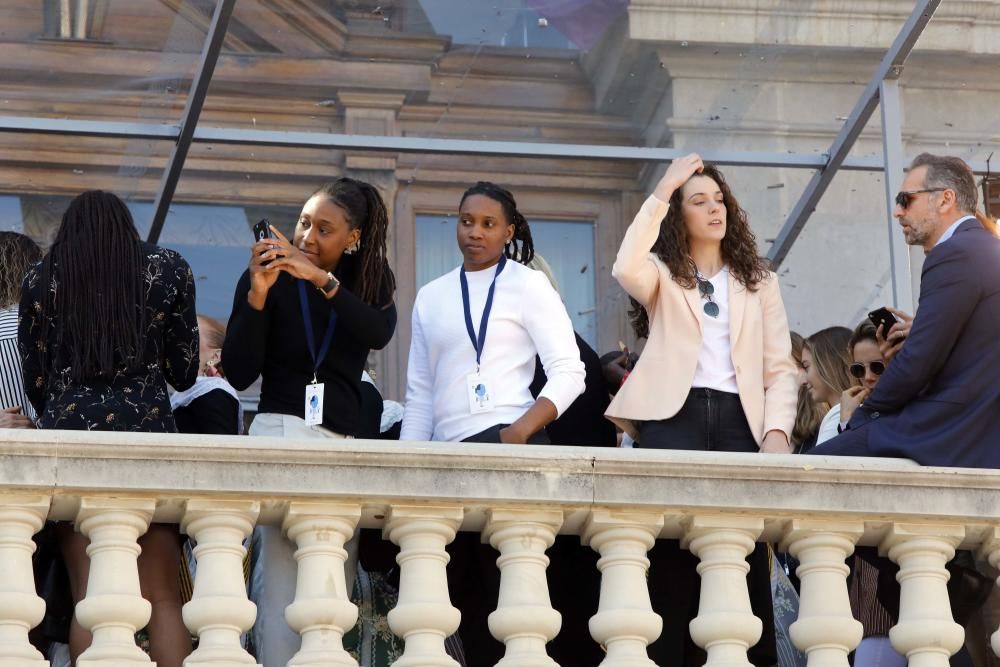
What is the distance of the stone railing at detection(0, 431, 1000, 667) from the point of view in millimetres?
5406

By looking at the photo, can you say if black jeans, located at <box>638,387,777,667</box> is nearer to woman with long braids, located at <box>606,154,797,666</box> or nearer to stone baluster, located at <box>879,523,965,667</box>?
woman with long braids, located at <box>606,154,797,666</box>

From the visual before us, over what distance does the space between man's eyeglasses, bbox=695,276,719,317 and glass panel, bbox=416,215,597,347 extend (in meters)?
3.24

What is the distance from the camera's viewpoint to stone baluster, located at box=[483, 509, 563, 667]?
548 cm

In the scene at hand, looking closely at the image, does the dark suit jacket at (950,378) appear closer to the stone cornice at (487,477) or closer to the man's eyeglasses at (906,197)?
the stone cornice at (487,477)

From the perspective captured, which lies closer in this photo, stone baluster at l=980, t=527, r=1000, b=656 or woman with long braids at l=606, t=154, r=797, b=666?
stone baluster at l=980, t=527, r=1000, b=656

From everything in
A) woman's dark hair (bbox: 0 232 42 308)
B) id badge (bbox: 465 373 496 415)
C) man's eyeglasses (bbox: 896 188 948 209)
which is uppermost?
man's eyeglasses (bbox: 896 188 948 209)

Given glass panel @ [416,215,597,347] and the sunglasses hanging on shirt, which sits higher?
glass panel @ [416,215,597,347]

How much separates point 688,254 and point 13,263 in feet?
6.84

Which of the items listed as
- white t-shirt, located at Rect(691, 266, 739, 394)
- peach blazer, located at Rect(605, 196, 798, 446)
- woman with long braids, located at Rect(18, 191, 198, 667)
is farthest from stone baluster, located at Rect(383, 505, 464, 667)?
white t-shirt, located at Rect(691, 266, 739, 394)

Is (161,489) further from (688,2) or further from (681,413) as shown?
(688,2)

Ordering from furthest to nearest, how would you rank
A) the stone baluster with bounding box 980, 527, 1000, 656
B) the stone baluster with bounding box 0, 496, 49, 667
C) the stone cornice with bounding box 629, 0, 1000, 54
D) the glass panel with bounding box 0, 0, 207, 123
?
the stone cornice with bounding box 629, 0, 1000, 54 → the glass panel with bounding box 0, 0, 207, 123 → the stone baluster with bounding box 980, 527, 1000, 656 → the stone baluster with bounding box 0, 496, 49, 667

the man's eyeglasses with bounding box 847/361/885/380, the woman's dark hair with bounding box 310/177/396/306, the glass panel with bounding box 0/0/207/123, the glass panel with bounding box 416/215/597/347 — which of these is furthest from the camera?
the glass panel with bounding box 416/215/597/347

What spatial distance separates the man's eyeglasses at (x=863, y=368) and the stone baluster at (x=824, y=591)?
1.22 m

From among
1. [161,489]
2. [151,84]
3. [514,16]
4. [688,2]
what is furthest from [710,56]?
[161,489]
